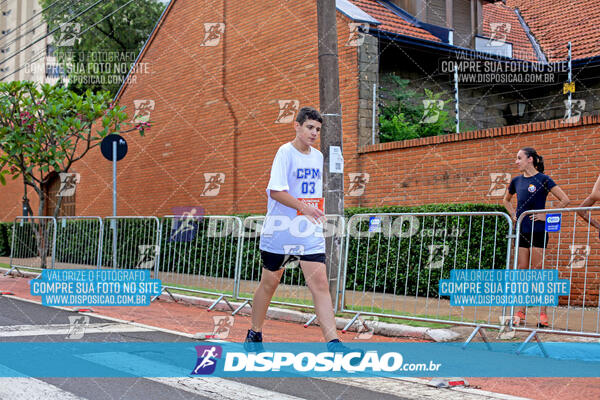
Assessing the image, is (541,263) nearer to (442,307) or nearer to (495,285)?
(495,285)

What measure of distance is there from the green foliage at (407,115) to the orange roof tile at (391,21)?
42.4 inches

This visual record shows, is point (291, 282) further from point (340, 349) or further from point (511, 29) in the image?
point (511, 29)

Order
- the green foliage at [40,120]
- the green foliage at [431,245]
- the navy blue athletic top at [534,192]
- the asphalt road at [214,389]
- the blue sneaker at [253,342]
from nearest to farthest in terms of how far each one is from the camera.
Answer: the asphalt road at [214,389], the blue sneaker at [253,342], the navy blue athletic top at [534,192], the green foliage at [431,245], the green foliage at [40,120]

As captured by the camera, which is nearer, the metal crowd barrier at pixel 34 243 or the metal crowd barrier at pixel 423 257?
the metal crowd barrier at pixel 423 257

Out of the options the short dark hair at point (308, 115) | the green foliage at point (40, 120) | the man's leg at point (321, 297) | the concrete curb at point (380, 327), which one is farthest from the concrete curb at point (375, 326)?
the green foliage at point (40, 120)

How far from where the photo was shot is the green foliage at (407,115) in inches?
542

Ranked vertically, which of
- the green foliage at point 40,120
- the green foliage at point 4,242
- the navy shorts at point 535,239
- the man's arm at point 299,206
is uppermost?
the green foliage at point 40,120

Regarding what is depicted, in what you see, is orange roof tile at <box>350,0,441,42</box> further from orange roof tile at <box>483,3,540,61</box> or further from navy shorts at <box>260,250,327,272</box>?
navy shorts at <box>260,250,327,272</box>

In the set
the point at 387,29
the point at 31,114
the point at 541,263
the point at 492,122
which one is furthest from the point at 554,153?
the point at 31,114

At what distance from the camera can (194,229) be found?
11.5 metres

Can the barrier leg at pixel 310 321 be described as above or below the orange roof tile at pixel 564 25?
below

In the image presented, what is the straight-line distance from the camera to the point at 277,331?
310 inches

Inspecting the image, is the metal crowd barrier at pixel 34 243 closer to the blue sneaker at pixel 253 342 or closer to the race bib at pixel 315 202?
the blue sneaker at pixel 253 342

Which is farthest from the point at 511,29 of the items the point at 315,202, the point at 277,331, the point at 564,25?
the point at 315,202
